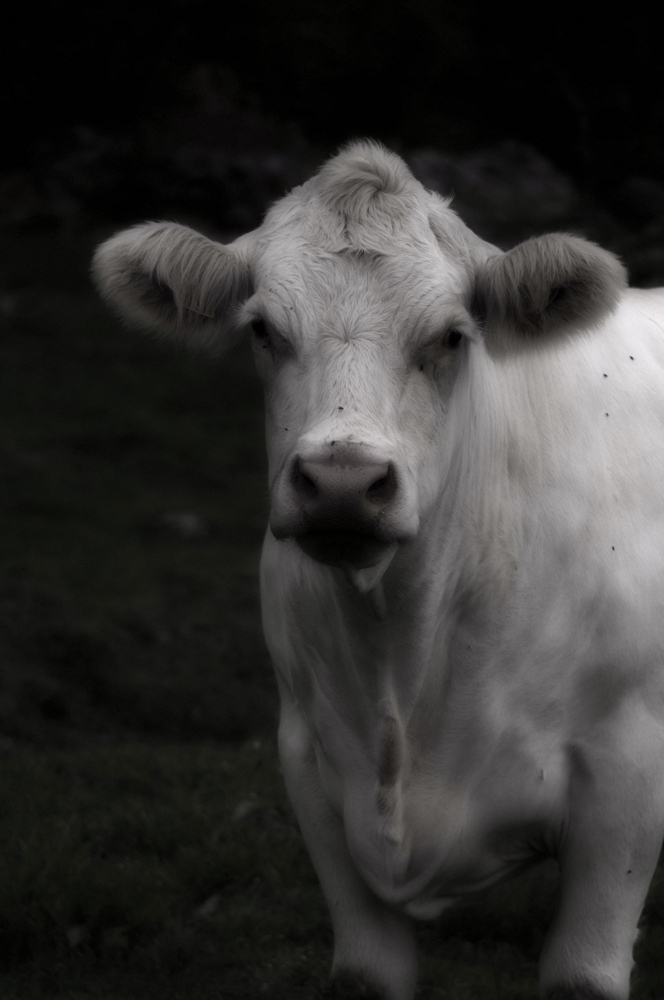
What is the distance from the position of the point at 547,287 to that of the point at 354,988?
183cm

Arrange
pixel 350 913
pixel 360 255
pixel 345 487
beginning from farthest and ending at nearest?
pixel 350 913 → pixel 360 255 → pixel 345 487

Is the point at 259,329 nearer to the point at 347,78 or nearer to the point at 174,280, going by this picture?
the point at 174,280

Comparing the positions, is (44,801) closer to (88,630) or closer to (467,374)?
(88,630)

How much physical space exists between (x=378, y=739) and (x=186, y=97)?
634 cm

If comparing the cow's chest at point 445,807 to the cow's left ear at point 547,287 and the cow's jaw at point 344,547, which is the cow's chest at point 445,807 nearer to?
the cow's jaw at point 344,547

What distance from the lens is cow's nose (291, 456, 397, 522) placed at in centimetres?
255

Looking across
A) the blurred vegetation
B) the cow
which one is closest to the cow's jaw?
the cow

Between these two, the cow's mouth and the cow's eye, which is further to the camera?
the cow's eye

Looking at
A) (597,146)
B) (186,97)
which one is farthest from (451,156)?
(186,97)

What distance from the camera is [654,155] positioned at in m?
8.83

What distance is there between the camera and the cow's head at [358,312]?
104 inches

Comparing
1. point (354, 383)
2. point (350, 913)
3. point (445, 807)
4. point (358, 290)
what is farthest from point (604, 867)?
point (358, 290)

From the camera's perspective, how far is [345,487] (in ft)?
8.36

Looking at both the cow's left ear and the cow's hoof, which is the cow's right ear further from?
the cow's hoof
